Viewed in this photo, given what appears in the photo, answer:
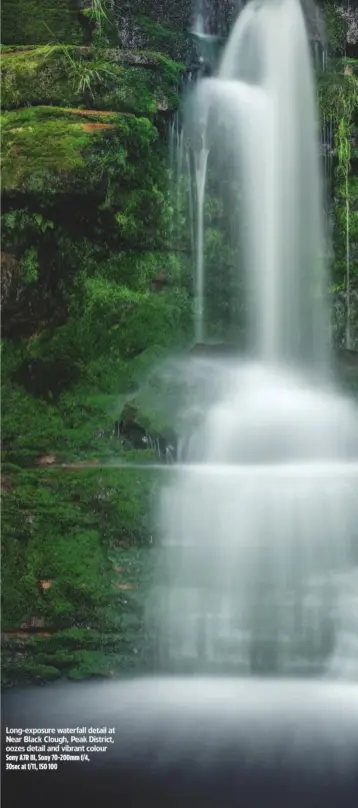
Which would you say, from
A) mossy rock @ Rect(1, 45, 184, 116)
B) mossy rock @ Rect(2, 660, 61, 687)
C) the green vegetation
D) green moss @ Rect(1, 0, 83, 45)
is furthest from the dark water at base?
green moss @ Rect(1, 0, 83, 45)

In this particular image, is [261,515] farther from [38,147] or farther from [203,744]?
[38,147]

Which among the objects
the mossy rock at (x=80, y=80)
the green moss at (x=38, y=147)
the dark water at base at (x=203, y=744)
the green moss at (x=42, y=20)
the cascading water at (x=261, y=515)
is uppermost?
the green moss at (x=42, y=20)

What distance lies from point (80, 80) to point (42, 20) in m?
1.03

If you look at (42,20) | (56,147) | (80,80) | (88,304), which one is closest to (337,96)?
(80,80)

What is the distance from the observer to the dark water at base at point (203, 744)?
161 inches

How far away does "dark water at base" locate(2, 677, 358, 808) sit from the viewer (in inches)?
161

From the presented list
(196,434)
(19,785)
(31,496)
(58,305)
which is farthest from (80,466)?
(19,785)

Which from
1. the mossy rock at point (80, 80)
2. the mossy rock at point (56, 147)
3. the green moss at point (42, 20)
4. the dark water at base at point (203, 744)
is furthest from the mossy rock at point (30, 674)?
the green moss at point (42, 20)

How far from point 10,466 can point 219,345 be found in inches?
64.3

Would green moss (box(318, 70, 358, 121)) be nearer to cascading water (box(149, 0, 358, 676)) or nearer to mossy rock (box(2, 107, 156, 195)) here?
cascading water (box(149, 0, 358, 676))

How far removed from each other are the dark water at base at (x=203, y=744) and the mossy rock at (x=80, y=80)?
3.40m

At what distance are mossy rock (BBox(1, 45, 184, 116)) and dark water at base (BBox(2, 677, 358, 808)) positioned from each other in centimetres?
340

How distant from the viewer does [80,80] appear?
18.7ft

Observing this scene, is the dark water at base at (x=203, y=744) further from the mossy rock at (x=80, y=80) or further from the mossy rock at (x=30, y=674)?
the mossy rock at (x=80, y=80)
